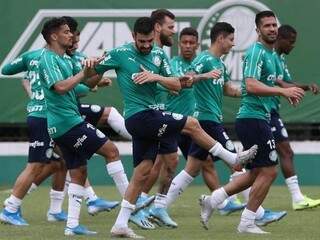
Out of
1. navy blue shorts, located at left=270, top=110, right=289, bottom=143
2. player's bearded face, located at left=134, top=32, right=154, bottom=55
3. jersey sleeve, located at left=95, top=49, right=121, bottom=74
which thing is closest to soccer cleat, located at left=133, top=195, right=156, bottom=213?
jersey sleeve, located at left=95, top=49, right=121, bottom=74

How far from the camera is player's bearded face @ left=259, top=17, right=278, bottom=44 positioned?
11.1 m

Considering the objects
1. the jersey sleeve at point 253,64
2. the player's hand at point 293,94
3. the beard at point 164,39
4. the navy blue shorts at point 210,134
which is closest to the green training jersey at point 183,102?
the navy blue shorts at point 210,134

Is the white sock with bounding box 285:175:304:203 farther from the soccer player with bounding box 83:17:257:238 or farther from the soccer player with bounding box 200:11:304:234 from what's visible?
the soccer player with bounding box 83:17:257:238

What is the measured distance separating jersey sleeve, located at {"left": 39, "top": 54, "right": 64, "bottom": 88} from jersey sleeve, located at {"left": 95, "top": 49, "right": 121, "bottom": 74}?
1.41ft

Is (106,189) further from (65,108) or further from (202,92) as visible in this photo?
(65,108)

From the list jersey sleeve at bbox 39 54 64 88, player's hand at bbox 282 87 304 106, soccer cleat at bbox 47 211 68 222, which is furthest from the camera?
soccer cleat at bbox 47 211 68 222

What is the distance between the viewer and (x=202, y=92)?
13.2m

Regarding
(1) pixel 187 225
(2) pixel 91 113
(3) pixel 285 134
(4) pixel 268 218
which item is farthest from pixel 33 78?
(3) pixel 285 134

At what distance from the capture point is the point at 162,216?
12.1m

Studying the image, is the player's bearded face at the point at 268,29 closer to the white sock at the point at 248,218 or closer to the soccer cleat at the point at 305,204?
the white sock at the point at 248,218

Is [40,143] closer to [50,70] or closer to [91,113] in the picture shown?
[91,113]

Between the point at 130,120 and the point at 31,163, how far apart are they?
2.09m

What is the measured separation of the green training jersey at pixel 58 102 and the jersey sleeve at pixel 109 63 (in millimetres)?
462

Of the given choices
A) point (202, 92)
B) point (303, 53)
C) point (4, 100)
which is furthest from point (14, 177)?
point (202, 92)
